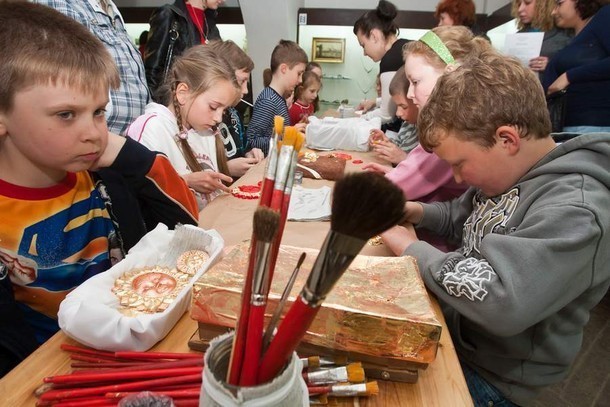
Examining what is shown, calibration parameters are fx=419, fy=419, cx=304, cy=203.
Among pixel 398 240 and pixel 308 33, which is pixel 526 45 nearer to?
pixel 398 240

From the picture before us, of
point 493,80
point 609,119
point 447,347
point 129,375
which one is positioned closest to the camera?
point 129,375

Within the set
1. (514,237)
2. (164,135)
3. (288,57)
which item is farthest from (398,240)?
(288,57)

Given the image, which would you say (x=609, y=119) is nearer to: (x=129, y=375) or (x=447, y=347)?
(x=447, y=347)

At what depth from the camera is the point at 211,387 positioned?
396 mm

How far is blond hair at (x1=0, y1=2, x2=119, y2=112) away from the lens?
80cm

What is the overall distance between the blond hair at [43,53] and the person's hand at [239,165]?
1184 millimetres

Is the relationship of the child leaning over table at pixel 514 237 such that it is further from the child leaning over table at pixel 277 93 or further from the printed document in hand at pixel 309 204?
Result: the child leaning over table at pixel 277 93

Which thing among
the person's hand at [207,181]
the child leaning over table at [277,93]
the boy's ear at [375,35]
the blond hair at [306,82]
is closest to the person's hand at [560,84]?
the boy's ear at [375,35]

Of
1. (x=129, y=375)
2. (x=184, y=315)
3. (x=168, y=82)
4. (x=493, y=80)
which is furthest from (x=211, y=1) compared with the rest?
(x=129, y=375)

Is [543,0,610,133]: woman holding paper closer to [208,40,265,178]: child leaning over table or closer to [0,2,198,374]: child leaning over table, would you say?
[208,40,265,178]: child leaning over table

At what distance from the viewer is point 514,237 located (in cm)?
76

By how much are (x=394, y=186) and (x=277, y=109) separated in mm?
2622

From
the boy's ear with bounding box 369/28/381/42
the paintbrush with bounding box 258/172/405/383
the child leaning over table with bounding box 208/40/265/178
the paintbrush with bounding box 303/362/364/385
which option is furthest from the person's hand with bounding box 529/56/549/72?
the paintbrush with bounding box 258/172/405/383

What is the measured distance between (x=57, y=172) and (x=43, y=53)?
0.27 meters
